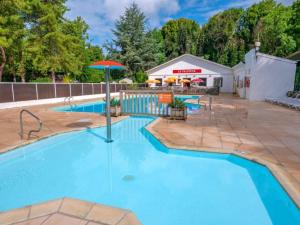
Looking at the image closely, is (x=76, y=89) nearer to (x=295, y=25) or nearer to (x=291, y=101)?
(x=291, y=101)

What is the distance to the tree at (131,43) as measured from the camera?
30.6 m

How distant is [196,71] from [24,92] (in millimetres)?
20584

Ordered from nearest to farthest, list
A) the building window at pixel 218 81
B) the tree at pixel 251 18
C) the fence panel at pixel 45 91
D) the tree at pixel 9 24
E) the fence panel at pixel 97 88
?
1. the fence panel at pixel 45 91
2. the tree at pixel 9 24
3. the fence panel at pixel 97 88
4. the building window at pixel 218 81
5. the tree at pixel 251 18

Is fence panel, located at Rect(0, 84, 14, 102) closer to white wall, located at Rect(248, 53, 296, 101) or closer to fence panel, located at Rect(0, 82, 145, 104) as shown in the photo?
fence panel, located at Rect(0, 82, 145, 104)

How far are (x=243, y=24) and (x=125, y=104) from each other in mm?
35822

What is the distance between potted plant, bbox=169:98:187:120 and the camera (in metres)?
7.79

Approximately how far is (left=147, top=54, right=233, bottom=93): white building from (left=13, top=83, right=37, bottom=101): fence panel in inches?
702

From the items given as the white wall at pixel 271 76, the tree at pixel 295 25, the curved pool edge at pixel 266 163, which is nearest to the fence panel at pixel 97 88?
the white wall at pixel 271 76

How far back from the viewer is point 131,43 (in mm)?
30922

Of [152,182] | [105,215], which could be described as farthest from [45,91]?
[105,215]

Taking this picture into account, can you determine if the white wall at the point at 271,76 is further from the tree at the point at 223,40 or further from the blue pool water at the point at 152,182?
the tree at the point at 223,40

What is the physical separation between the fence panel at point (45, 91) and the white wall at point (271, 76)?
1545 centimetres

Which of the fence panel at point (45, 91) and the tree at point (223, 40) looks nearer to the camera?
the fence panel at point (45, 91)

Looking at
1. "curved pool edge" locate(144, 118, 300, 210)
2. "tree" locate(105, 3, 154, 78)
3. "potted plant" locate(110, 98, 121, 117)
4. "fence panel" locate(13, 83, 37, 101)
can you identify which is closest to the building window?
"tree" locate(105, 3, 154, 78)
